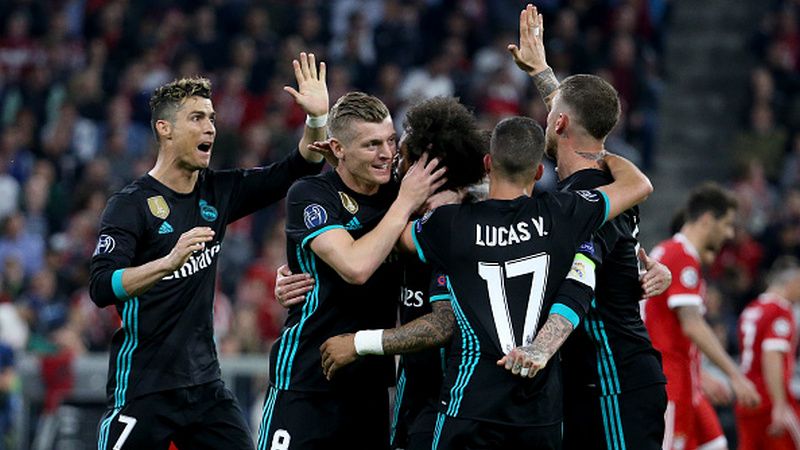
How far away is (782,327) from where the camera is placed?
1121 cm

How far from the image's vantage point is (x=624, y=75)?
18.4 m

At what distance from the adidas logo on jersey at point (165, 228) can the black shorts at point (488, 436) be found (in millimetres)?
2025

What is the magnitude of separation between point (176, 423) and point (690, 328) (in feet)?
12.3

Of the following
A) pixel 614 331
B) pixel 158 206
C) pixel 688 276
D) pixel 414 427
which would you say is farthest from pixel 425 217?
pixel 688 276

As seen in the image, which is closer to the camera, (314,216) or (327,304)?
(314,216)

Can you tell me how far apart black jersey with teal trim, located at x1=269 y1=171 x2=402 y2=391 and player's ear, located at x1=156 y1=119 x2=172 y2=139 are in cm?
102

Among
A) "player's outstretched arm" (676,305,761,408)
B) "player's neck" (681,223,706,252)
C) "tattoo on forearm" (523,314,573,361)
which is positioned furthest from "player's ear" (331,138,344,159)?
"player's neck" (681,223,706,252)

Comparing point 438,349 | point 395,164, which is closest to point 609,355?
point 438,349

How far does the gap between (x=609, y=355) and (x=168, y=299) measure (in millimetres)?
2260

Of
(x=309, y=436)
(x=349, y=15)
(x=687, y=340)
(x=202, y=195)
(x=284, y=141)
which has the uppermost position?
(x=349, y=15)

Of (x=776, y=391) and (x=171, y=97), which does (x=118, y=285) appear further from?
(x=776, y=391)

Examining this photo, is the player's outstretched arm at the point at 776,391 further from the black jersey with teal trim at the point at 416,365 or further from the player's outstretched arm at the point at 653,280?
the black jersey with teal trim at the point at 416,365

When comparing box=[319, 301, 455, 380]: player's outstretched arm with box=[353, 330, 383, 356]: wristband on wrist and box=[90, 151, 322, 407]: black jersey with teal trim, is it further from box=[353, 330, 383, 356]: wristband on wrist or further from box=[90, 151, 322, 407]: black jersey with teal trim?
box=[90, 151, 322, 407]: black jersey with teal trim

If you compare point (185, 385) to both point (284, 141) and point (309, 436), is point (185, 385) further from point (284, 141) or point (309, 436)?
point (284, 141)
